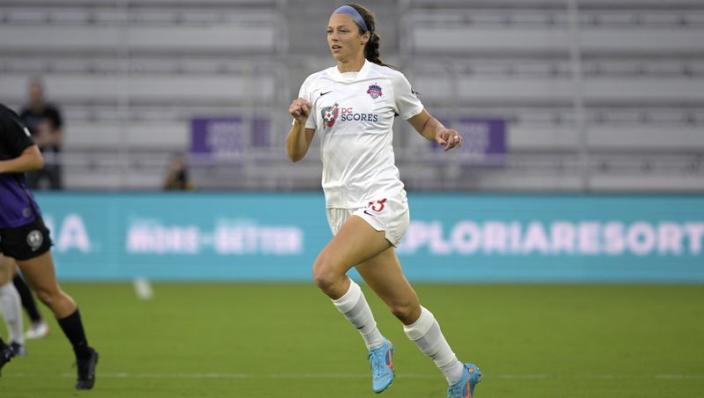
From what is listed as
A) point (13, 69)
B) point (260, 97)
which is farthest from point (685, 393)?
point (13, 69)

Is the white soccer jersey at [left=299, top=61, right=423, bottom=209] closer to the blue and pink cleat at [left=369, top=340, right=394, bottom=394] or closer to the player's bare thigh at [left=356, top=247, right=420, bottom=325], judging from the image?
the player's bare thigh at [left=356, top=247, right=420, bottom=325]

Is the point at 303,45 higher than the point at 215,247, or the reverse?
the point at 303,45

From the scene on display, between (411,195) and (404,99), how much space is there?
33.0 ft

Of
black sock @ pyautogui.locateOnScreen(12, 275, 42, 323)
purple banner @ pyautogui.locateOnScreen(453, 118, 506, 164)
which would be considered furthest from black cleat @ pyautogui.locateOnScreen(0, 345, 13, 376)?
purple banner @ pyautogui.locateOnScreen(453, 118, 506, 164)

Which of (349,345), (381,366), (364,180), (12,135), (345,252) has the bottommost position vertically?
(349,345)

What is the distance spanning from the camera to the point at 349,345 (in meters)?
10.4

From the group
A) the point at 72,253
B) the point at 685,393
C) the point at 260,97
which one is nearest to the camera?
the point at 685,393

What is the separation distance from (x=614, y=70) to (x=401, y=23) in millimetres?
3695

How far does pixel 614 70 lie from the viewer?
20516mm

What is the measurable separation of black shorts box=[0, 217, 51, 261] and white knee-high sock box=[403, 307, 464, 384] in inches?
94.7

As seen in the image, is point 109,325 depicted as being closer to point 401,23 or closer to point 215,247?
point 215,247

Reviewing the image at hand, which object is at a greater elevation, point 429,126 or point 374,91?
point 374,91

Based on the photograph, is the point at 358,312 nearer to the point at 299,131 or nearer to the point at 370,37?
the point at 299,131

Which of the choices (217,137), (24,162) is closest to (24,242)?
(24,162)
